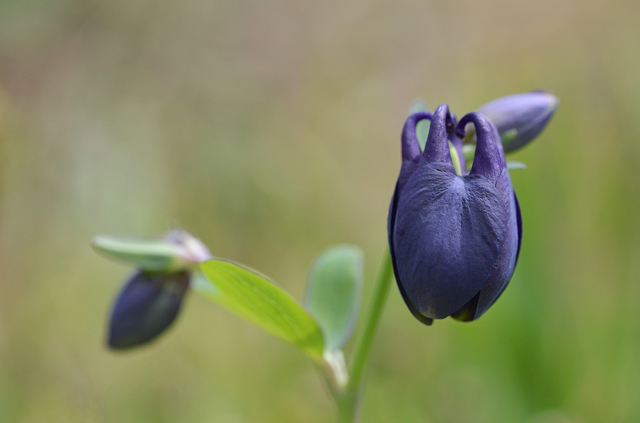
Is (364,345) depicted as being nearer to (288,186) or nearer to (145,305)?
(145,305)

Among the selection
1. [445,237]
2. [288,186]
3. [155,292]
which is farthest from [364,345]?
[288,186]

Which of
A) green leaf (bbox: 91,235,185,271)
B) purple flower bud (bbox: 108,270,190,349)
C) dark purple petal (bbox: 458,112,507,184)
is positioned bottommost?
purple flower bud (bbox: 108,270,190,349)

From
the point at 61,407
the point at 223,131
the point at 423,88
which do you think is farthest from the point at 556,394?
the point at 423,88

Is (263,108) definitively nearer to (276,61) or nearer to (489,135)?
(276,61)

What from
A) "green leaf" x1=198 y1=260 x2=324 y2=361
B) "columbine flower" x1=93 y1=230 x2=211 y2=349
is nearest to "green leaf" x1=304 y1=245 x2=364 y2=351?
"green leaf" x1=198 y1=260 x2=324 y2=361

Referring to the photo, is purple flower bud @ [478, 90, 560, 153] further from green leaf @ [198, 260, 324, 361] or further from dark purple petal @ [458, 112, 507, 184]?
green leaf @ [198, 260, 324, 361]

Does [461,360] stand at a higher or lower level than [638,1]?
lower
